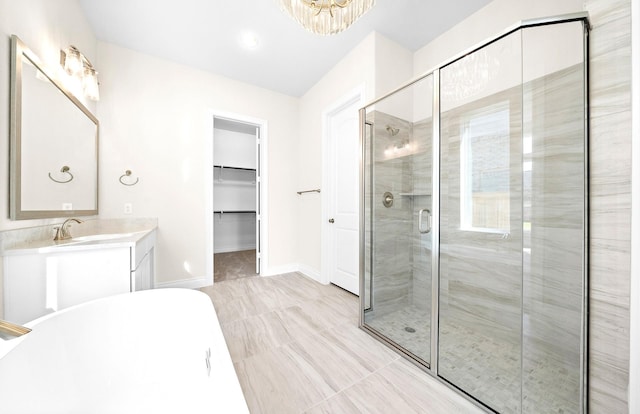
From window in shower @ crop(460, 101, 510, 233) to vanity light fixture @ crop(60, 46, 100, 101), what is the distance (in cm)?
299

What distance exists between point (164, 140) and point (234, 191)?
2248 mm

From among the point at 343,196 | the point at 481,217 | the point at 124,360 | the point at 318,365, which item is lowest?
the point at 318,365

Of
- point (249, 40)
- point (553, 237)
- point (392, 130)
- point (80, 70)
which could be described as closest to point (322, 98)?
point (249, 40)

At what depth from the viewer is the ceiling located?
1.83 m

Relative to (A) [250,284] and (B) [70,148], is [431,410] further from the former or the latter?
(B) [70,148]

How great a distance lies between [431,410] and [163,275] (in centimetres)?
270

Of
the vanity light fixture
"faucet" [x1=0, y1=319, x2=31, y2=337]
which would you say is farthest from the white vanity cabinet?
the vanity light fixture

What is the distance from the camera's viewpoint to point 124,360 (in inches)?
39.5

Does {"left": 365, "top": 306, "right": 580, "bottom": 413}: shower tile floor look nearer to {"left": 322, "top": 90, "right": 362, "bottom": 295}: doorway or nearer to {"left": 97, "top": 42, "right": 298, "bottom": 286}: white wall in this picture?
{"left": 322, "top": 90, "right": 362, "bottom": 295}: doorway

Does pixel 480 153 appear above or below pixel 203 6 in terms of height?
below

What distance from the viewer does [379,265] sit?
1.91m

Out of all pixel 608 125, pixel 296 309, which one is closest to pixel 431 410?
pixel 296 309

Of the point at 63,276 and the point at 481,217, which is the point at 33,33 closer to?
the point at 63,276

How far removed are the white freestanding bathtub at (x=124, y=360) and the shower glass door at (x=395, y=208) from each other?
129 cm
